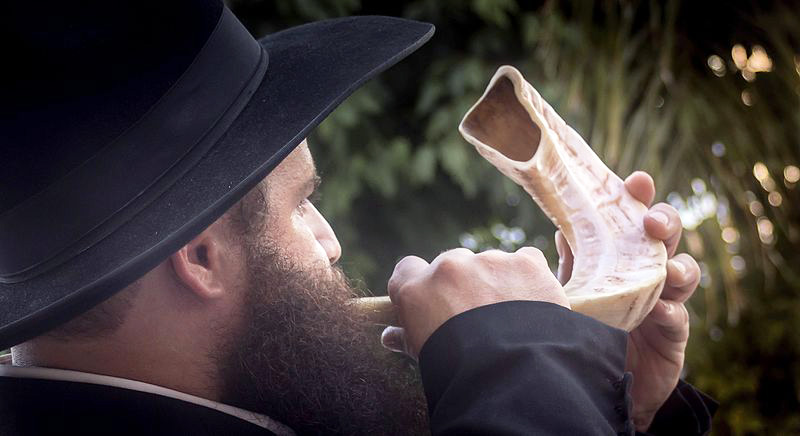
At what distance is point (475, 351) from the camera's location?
137 cm

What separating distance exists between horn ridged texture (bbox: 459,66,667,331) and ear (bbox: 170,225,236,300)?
1.80ft

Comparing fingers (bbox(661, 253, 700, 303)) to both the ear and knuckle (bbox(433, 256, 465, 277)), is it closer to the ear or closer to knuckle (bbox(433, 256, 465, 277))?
knuckle (bbox(433, 256, 465, 277))

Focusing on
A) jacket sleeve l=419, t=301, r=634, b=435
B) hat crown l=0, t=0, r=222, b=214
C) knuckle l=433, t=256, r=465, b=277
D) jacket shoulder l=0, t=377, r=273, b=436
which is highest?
hat crown l=0, t=0, r=222, b=214

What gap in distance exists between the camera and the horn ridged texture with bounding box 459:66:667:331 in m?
1.70

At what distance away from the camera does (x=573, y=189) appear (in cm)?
180

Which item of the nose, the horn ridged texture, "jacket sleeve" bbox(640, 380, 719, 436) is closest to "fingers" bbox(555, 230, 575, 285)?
the horn ridged texture

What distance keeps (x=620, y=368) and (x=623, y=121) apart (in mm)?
3142

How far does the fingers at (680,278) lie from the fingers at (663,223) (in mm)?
71

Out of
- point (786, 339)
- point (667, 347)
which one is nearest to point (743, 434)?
point (786, 339)

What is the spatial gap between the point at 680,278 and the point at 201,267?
102 centimetres

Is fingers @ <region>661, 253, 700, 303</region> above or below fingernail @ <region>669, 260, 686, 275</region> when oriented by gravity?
below

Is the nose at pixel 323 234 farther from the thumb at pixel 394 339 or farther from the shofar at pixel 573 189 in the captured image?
the shofar at pixel 573 189

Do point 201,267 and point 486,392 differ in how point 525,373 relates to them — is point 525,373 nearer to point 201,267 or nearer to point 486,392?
point 486,392

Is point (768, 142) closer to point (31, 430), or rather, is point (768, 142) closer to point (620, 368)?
point (620, 368)
